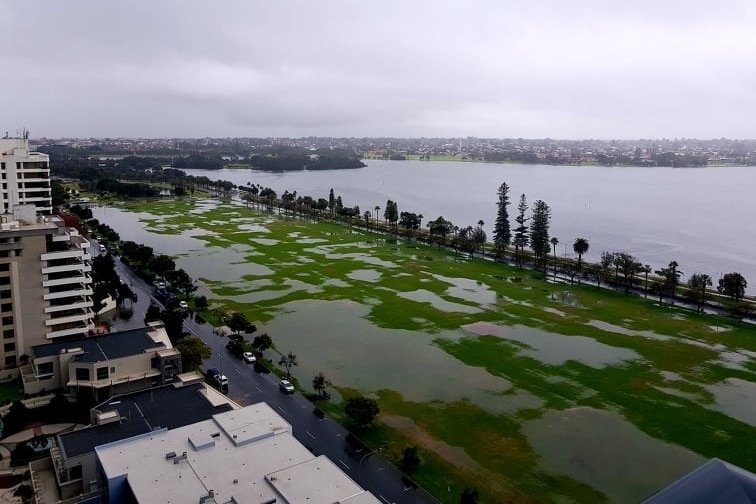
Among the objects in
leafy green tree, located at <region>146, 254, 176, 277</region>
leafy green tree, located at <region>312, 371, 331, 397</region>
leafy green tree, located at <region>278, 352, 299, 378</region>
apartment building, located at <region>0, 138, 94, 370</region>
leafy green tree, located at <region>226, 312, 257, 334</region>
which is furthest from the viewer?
leafy green tree, located at <region>146, 254, 176, 277</region>

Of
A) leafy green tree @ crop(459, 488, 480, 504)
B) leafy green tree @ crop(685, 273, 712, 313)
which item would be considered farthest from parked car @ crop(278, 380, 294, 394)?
leafy green tree @ crop(685, 273, 712, 313)

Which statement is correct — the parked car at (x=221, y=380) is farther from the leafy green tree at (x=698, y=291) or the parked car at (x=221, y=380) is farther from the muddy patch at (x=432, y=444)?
the leafy green tree at (x=698, y=291)

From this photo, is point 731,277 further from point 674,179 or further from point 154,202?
point 674,179

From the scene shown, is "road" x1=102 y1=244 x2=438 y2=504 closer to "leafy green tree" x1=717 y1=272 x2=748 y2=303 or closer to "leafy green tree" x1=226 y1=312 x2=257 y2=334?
"leafy green tree" x1=226 y1=312 x2=257 y2=334

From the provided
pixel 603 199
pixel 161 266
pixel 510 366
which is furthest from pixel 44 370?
pixel 603 199

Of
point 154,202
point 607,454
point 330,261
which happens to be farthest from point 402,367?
point 154,202

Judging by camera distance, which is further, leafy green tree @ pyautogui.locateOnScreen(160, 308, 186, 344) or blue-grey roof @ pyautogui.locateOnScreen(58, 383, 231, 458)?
leafy green tree @ pyautogui.locateOnScreen(160, 308, 186, 344)

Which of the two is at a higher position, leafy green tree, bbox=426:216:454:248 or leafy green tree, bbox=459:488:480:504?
leafy green tree, bbox=426:216:454:248
